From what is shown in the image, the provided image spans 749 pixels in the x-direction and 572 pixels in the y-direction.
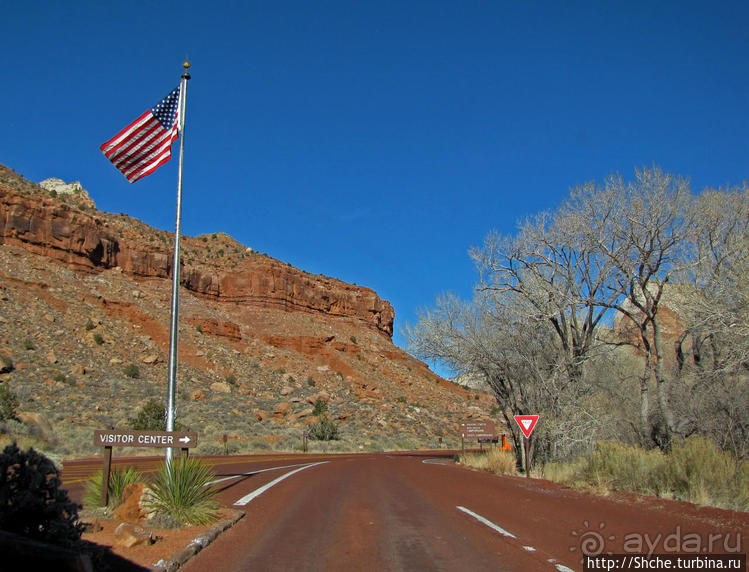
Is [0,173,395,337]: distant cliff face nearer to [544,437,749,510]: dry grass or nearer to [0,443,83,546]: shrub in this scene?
[544,437,749,510]: dry grass

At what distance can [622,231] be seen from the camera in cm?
1747

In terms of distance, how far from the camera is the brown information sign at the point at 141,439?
9164mm

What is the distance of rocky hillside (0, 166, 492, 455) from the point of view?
39.1m

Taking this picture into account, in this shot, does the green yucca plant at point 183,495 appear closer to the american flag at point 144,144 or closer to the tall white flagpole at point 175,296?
the tall white flagpole at point 175,296

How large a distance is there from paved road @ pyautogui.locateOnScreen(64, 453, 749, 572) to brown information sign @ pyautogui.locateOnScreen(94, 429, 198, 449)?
5.25 ft

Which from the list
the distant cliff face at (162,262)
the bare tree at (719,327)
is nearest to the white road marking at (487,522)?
the bare tree at (719,327)

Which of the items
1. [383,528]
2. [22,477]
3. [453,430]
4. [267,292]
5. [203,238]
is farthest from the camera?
[203,238]

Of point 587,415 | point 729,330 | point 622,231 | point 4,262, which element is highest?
point 4,262

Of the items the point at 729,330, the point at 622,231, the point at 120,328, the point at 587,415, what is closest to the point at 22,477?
the point at 729,330

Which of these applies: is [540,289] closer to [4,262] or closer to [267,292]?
[4,262]

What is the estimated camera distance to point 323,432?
4138 centimetres

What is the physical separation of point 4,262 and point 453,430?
1693 inches

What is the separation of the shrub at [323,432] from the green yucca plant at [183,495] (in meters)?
33.0

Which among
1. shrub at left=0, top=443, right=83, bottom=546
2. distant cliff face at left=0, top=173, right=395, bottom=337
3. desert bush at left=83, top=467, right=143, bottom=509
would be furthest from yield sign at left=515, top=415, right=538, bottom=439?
distant cliff face at left=0, top=173, right=395, bottom=337
